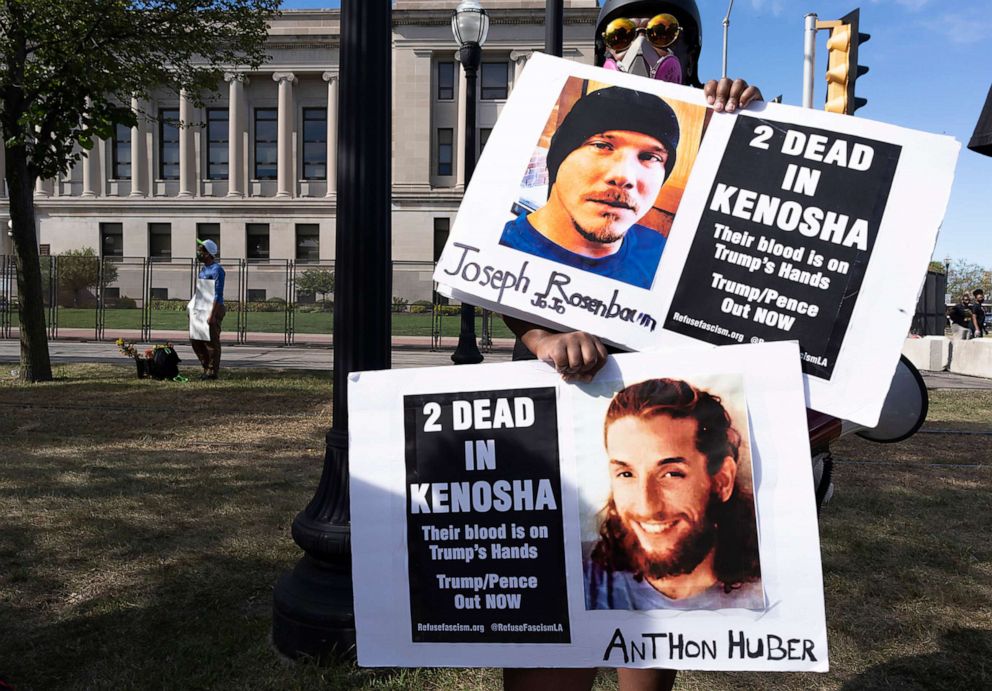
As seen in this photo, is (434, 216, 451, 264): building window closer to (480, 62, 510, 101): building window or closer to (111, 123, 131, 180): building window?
(480, 62, 510, 101): building window

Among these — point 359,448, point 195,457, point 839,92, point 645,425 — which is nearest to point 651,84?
point 645,425

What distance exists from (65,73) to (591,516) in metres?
10.6

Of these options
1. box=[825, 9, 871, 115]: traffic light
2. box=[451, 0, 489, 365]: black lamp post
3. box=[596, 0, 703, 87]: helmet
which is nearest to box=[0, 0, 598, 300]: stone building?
box=[451, 0, 489, 365]: black lamp post

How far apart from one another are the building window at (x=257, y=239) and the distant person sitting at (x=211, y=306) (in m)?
36.1

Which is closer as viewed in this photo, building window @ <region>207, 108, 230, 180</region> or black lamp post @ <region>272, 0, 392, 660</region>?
black lamp post @ <region>272, 0, 392, 660</region>

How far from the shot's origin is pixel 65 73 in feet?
31.2

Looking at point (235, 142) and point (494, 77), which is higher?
point (494, 77)

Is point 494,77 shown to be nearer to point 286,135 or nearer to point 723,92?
point 286,135

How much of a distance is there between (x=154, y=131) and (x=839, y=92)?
47.2 m

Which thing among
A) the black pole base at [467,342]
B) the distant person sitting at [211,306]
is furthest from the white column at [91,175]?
the black pole base at [467,342]

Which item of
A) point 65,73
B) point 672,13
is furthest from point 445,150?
point 672,13

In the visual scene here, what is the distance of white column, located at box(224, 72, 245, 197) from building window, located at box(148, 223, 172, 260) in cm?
474

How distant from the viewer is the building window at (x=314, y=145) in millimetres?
46438

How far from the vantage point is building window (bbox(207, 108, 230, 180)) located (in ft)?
152
